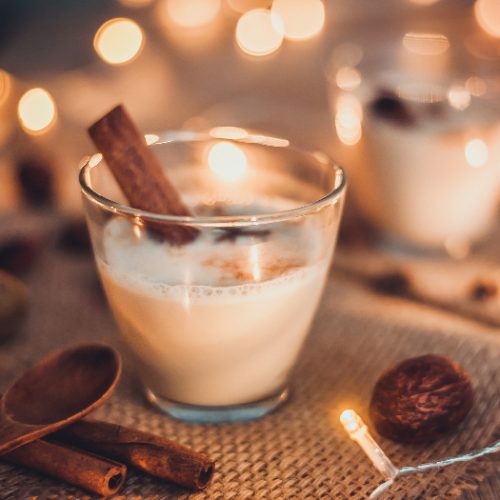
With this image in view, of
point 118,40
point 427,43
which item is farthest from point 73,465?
point 118,40

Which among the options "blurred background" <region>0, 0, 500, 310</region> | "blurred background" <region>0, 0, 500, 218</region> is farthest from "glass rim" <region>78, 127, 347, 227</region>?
"blurred background" <region>0, 0, 500, 218</region>

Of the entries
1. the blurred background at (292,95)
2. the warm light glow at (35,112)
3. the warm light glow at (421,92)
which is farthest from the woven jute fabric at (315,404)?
the warm light glow at (35,112)

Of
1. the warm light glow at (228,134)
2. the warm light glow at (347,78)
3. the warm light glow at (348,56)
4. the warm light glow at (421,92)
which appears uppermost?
the warm light glow at (228,134)

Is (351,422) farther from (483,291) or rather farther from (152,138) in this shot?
(483,291)

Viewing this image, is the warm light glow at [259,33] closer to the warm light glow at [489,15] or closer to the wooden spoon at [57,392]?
the warm light glow at [489,15]

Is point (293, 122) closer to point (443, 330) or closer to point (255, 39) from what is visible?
point (255, 39)
